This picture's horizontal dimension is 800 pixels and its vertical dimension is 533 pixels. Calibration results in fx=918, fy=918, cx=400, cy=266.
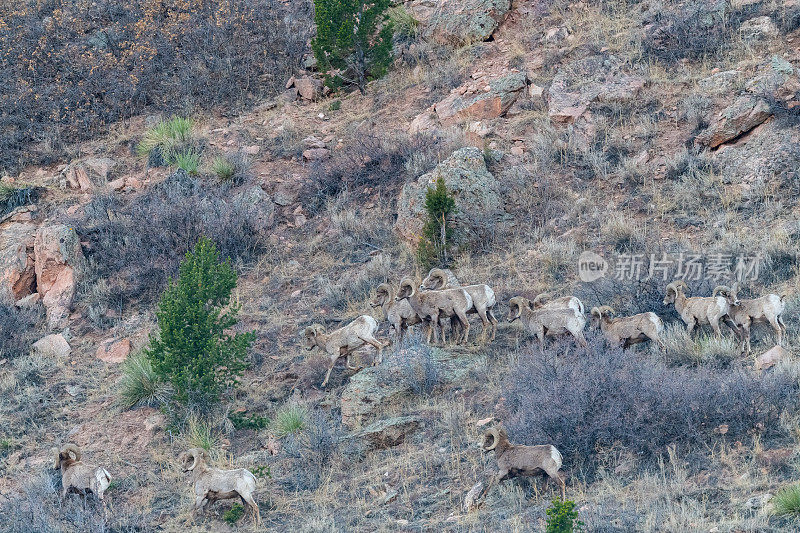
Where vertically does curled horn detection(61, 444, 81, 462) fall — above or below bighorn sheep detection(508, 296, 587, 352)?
below

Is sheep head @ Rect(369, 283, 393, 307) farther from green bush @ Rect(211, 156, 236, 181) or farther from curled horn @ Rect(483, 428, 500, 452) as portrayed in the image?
green bush @ Rect(211, 156, 236, 181)

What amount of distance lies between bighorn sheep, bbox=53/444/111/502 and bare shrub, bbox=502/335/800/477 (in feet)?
13.9

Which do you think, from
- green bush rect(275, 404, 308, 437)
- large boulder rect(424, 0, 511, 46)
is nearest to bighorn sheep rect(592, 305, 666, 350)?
green bush rect(275, 404, 308, 437)

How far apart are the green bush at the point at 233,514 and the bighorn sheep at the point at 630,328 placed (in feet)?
14.2

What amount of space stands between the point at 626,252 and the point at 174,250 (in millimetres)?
7365

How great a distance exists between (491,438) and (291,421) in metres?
3.04

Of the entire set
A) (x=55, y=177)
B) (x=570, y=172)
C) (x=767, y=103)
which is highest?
(x=767, y=103)

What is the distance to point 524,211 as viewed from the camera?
14633mm

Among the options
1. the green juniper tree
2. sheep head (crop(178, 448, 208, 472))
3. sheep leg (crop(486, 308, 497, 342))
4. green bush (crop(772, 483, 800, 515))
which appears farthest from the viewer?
the green juniper tree

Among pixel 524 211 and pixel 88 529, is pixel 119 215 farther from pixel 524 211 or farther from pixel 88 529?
pixel 88 529

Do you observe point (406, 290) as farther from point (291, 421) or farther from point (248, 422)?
point (248, 422)

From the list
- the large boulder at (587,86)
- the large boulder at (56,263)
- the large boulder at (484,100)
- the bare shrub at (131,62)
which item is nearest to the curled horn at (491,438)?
the large boulder at (56,263)

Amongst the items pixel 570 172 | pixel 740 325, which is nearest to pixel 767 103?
pixel 570 172

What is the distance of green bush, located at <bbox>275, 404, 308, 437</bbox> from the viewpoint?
33.6 feet
